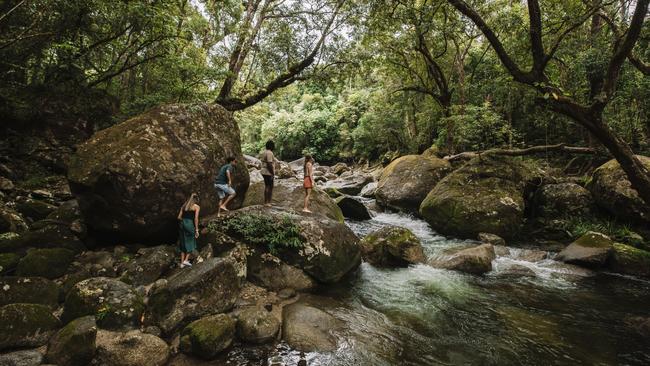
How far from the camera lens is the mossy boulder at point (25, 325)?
410 centimetres

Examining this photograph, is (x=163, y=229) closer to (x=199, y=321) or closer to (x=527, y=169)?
(x=199, y=321)

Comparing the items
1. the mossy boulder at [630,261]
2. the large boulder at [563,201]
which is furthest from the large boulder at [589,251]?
the large boulder at [563,201]

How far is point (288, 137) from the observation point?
41781 mm

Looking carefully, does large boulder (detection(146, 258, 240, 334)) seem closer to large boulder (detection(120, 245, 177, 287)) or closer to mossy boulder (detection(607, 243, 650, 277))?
large boulder (detection(120, 245, 177, 287))

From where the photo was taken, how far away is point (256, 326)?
502 cm

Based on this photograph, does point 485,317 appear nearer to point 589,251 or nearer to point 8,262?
point 589,251

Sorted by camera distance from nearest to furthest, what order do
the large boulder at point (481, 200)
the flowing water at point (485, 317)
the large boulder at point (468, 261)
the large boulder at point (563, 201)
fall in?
the flowing water at point (485, 317) < the large boulder at point (468, 261) < the large boulder at point (481, 200) < the large boulder at point (563, 201)

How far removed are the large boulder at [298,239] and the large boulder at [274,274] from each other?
0.14 metres

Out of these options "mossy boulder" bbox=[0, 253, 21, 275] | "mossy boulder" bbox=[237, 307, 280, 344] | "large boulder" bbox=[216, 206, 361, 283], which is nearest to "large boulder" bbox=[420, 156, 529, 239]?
"large boulder" bbox=[216, 206, 361, 283]

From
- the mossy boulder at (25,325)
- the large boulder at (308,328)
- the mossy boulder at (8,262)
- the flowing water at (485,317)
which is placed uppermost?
the mossy boulder at (8,262)

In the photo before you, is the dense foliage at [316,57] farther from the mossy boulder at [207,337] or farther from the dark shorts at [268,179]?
the mossy boulder at [207,337]

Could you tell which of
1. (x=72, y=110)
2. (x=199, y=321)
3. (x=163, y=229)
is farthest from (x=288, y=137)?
(x=199, y=321)

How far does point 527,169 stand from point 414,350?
35.1 ft

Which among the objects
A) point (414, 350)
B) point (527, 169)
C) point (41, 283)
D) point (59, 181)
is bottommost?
point (414, 350)
